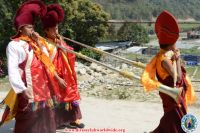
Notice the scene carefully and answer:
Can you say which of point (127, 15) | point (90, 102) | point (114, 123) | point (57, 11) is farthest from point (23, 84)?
point (127, 15)

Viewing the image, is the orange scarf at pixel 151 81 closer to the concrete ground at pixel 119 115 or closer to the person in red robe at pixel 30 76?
the person in red robe at pixel 30 76

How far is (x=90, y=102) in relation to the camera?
767cm

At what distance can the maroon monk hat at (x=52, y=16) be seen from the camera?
5.35 metres

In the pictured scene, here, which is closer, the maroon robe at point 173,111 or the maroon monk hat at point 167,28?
the maroon monk hat at point 167,28

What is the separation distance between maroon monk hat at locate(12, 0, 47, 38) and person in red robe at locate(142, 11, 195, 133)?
1.25m

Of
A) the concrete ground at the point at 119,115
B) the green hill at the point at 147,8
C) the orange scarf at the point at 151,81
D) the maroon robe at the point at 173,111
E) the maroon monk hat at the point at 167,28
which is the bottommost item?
the green hill at the point at 147,8

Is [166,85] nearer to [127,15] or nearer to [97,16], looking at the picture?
[97,16]

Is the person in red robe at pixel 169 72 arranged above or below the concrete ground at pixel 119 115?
above

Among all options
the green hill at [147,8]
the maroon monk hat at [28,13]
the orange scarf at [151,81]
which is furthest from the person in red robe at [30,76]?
the green hill at [147,8]

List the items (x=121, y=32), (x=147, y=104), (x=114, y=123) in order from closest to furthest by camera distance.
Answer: (x=114, y=123), (x=147, y=104), (x=121, y=32)

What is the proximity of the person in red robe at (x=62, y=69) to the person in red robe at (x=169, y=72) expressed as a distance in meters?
1.22

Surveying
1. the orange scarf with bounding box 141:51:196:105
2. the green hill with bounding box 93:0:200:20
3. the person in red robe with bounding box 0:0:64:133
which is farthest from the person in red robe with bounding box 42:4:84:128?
the green hill with bounding box 93:0:200:20

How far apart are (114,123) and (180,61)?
80.5 inches

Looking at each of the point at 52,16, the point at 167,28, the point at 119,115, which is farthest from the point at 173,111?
the point at 119,115
